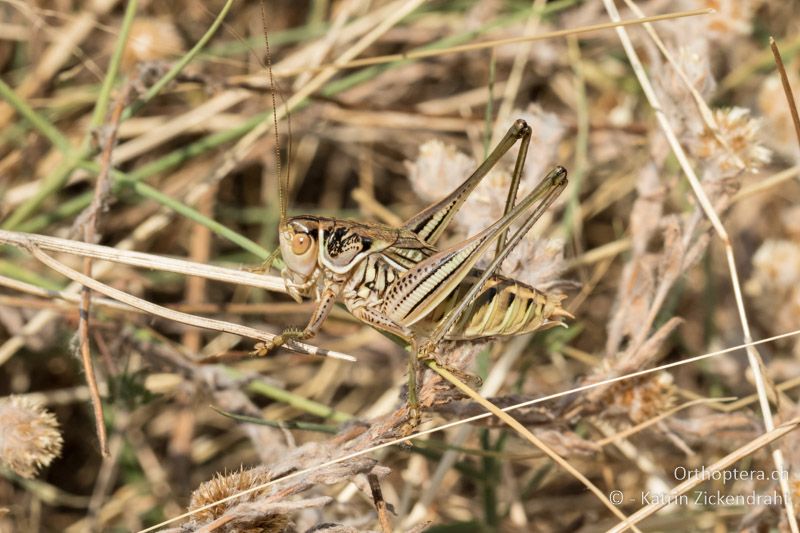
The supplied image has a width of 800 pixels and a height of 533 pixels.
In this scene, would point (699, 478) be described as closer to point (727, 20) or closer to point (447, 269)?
point (447, 269)

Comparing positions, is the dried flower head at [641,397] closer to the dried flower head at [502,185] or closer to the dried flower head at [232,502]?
the dried flower head at [502,185]

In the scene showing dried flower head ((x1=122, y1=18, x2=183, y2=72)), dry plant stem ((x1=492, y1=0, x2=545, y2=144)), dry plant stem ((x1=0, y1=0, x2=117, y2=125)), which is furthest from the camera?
dry plant stem ((x1=0, y1=0, x2=117, y2=125))

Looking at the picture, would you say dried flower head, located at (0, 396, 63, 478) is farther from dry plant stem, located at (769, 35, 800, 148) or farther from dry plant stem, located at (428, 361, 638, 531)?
dry plant stem, located at (769, 35, 800, 148)

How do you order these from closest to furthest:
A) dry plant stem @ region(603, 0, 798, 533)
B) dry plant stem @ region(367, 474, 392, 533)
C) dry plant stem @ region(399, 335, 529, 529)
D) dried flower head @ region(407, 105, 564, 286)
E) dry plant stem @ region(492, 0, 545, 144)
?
dry plant stem @ region(367, 474, 392, 533), dry plant stem @ region(603, 0, 798, 533), dried flower head @ region(407, 105, 564, 286), dry plant stem @ region(399, 335, 529, 529), dry plant stem @ region(492, 0, 545, 144)

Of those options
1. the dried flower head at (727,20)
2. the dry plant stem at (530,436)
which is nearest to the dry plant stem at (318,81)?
the dried flower head at (727,20)

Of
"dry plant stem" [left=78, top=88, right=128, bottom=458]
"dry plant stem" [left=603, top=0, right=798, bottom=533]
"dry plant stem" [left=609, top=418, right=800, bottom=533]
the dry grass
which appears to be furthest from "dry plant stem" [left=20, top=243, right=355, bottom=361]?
"dry plant stem" [left=603, top=0, right=798, bottom=533]

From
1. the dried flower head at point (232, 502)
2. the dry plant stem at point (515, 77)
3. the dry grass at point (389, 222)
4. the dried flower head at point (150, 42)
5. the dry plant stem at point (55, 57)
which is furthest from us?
the dry plant stem at point (55, 57)

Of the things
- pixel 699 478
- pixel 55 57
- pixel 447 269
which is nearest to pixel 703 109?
pixel 447 269
